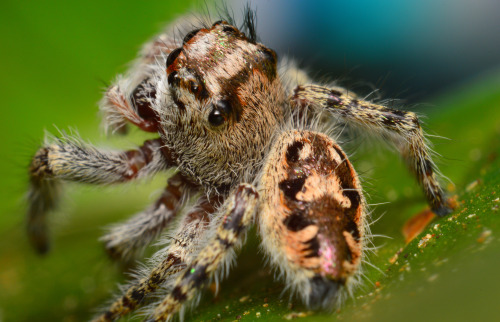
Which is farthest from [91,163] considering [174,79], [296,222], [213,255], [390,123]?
[390,123]

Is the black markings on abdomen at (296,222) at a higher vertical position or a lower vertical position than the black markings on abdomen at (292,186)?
lower

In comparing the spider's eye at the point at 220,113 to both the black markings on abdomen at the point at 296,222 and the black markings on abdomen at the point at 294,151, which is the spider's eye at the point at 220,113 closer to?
the black markings on abdomen at the point at 294,151

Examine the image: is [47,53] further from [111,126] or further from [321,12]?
[321,12]

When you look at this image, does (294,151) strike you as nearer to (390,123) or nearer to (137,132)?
(390,123)

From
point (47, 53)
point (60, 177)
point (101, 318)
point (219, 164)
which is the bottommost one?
point (101, 318)

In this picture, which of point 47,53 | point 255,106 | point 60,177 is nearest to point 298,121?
point 255,106

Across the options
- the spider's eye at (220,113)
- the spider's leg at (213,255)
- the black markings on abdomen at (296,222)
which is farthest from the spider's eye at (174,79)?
the black markings on abdomen at (296,222)

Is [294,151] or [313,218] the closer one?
[313,218]
